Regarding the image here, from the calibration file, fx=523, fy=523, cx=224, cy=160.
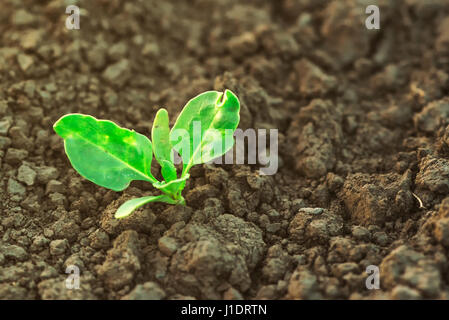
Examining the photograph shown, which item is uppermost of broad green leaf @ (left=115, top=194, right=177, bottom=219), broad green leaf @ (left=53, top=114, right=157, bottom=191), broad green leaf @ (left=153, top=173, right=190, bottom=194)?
broad green leaf @ (left=53, top=114, right=157, bottom=191)

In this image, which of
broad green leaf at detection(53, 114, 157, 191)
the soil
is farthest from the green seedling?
the soil

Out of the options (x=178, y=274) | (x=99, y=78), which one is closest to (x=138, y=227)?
(x=178, y=274)

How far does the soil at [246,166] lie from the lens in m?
1.67

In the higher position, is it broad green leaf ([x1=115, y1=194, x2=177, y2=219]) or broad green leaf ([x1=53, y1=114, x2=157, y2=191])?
broad green leaf ([x1=53, y1=114, x2=157, y2=191])

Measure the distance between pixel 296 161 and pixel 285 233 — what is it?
373mm

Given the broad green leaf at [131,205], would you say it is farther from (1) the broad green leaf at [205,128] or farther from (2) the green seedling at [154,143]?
(1) the broad green leaf at [205,128]

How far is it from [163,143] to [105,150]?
0.20 meters

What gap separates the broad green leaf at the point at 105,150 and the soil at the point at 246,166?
0.15m

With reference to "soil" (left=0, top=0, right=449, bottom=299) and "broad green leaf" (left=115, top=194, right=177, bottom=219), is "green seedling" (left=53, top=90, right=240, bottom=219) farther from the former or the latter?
"soil" (left=0, top=0, right=449, bottom=299)

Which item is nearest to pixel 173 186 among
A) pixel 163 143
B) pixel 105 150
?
pixel 163 143

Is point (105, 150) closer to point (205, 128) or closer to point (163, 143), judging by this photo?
point (163, 143)

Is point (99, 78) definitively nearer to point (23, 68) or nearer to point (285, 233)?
point (23, 68)

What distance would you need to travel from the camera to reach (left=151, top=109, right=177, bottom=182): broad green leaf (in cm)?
178

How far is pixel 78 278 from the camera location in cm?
168
